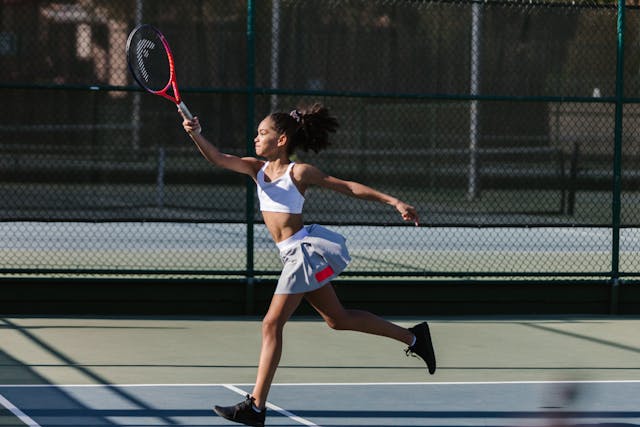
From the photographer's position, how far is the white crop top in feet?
18.9

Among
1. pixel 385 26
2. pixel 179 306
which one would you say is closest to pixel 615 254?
pixel 385 26

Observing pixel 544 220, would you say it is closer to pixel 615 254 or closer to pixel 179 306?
pixel 615 254

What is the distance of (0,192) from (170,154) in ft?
6.39

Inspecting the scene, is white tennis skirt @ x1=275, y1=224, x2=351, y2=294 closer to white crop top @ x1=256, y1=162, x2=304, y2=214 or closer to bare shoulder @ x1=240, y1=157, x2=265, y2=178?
white crop top @ x1=256, y1=162, x2=304, y2=214

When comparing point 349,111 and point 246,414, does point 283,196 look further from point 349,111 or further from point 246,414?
point 349,111

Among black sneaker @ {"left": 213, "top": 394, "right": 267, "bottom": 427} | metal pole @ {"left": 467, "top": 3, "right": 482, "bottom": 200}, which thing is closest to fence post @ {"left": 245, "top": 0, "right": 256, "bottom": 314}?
metal pole @ {"left": 467, "top": 3, "right": 482, "bottom": 200}

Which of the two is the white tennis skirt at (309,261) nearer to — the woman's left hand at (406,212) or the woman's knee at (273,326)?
the woman's knee at (273,326)

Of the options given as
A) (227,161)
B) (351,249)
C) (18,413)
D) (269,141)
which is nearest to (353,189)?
(269,141)

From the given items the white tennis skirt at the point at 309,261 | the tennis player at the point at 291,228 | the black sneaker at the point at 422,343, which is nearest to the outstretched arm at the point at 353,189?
the tennis player at the point at 291,228

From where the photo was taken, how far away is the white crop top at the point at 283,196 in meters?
5.76

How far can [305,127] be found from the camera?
593 centimetres

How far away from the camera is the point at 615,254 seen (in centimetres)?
1007

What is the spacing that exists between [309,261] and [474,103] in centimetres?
629

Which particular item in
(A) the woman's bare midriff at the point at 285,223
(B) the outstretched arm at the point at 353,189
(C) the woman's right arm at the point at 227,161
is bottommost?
(A) the woman's bare midriff at the point at 285,223
